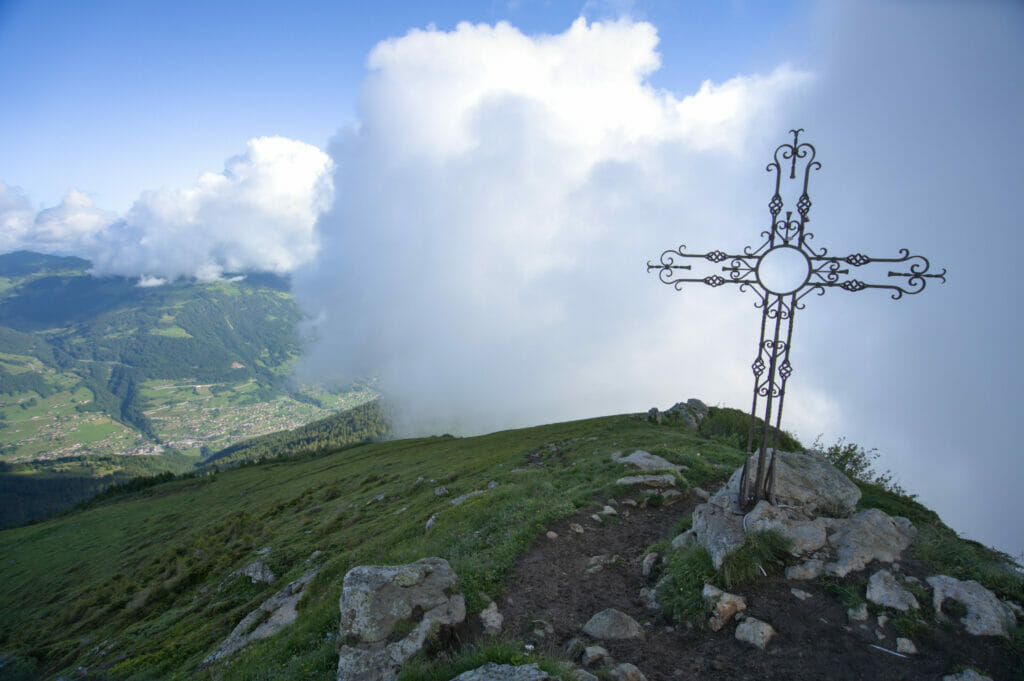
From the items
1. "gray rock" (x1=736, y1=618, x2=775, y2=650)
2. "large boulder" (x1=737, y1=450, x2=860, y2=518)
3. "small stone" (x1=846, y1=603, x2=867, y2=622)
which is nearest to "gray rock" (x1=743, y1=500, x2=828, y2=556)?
"large boulder" (x1=737, y1=450, x2=860, y2=518)

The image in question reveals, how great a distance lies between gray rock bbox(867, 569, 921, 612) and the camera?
7895 mm

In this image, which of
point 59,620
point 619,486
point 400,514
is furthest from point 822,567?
point 59,620

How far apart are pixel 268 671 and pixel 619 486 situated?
11.1 meters

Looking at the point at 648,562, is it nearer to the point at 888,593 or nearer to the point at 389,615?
the point at 888,593

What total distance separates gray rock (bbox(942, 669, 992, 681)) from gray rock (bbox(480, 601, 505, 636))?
23.6 feet

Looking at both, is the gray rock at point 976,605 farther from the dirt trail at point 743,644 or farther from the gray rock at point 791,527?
the gray rock at point 791,527

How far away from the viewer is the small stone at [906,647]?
718 cm

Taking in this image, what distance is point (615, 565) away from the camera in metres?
11.3

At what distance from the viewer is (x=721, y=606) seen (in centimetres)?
852

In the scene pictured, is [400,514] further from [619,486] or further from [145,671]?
[619,486]

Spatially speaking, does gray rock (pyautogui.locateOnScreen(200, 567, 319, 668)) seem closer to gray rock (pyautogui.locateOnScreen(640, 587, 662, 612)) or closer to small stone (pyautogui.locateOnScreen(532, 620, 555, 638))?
small stone (pyautogui.locateOnScreen(532, 620, 555, 638))

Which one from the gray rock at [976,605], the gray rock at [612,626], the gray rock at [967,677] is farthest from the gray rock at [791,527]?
the gray rock at [612,626]

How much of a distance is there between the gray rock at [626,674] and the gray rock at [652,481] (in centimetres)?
873

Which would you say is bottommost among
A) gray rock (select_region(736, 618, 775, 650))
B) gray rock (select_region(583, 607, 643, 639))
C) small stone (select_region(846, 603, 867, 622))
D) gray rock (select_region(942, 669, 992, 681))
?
gray rock (select_region(583, 607, 643, 639))
